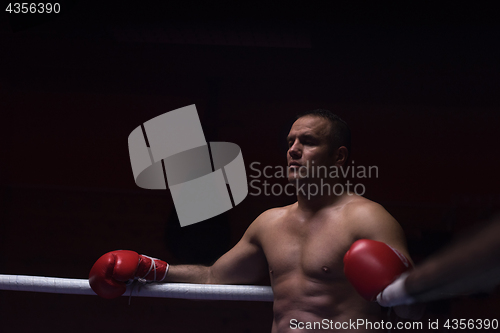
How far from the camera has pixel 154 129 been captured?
3.15 m

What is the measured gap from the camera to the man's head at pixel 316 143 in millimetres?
1591

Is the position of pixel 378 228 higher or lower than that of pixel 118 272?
higher

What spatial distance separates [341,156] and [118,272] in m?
1.10

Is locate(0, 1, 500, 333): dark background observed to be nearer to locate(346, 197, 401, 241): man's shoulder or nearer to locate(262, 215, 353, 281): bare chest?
locate(262, 215, 353, 281): bare chest

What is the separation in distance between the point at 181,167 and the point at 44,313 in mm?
1724

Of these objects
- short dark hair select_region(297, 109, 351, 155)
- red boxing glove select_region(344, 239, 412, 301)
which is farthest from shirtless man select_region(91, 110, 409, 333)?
red boxing glove select_region(344, 239, 412, 301)

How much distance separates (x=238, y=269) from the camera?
5.54 ft

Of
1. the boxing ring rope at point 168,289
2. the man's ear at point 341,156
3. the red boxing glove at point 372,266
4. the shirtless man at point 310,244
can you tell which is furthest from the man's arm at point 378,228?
the boxing ring rope at point 168,289

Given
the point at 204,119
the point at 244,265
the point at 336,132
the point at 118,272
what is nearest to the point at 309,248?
the point at 244,265

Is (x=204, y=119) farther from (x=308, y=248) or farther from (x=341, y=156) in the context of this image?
(x=308, y=248)

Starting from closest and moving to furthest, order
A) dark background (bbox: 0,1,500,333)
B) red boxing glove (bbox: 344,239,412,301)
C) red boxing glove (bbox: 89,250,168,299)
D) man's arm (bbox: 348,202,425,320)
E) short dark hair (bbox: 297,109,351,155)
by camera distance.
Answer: red boxing glove (bbox: 344,239,412,301), man's arm (bbox: 348,202,425,320), red boxing glove (bbox: 89,250,168,299), short dark hair (bbox: 297,109,351,155), dark background (bbox: 0,1,500,333)

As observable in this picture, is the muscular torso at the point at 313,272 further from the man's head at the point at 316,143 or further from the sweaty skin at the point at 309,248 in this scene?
the man's head at the point at 316,143

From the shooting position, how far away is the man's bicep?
1.67 meters

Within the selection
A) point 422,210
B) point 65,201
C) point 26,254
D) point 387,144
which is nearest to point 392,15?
point 387,144
